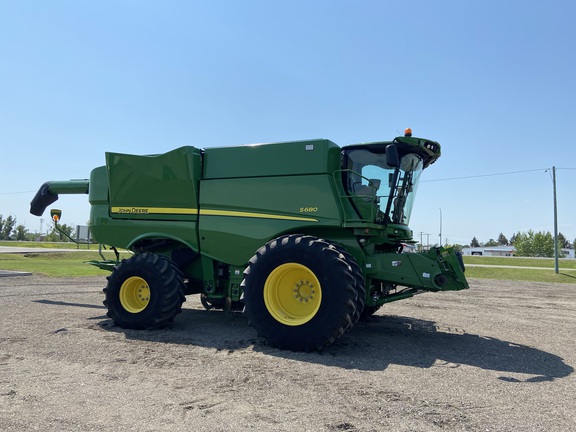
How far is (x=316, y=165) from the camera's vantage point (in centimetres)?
702

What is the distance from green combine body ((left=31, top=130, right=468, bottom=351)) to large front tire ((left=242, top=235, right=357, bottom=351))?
0.02 m

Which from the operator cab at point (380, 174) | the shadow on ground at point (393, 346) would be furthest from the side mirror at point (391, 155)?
the shadow on ground at point (393, 346)

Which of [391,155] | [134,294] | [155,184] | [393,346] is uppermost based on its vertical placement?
[391,155]

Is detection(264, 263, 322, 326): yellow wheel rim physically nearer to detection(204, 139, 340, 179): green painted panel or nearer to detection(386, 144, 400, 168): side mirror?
detection(204, 139, 340, 179): green painted panel

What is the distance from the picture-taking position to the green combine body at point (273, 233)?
6230 millimetres

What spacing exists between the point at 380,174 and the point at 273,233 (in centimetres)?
209

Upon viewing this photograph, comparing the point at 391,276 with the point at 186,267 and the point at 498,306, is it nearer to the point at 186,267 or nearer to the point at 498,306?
the point at 186,267

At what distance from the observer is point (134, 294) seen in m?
7.68

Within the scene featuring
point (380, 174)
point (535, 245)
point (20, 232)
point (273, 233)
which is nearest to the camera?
point (273, 233)

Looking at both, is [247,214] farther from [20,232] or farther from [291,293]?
[20,232]

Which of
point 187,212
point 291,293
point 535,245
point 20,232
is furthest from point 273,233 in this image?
point 20,232

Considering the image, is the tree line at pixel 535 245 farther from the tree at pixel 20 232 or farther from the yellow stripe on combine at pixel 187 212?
the tree at pixel 20 232

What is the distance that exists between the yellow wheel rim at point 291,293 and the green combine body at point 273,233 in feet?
0.05

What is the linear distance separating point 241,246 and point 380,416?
4.14m
